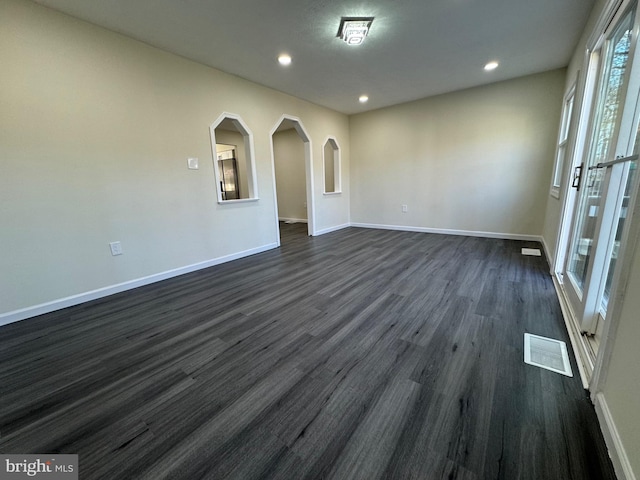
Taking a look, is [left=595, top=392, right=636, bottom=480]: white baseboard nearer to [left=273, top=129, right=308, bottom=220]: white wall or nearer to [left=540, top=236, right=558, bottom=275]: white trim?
[left=540, top=236, right=558, bottom=275]: white trim

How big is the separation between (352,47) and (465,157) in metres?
3.01

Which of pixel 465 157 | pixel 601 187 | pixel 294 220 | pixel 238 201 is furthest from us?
pixel 294 220

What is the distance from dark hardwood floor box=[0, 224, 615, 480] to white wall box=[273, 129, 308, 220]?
4.67 metres

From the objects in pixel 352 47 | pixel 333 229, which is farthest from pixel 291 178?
pixel 352 47

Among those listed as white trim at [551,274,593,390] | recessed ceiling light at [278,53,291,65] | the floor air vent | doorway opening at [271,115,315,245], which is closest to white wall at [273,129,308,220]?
doorway opening at [271,115,315,245]

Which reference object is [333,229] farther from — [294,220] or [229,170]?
[229,170]

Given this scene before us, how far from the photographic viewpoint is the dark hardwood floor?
3.44ft

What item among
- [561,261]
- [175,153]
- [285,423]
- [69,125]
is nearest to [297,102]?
[175,153]

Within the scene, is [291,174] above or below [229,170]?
below

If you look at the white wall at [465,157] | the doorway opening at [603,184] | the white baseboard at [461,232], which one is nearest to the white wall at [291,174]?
the white wall at [465,157]

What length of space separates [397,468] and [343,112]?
Result: 6.02 meters

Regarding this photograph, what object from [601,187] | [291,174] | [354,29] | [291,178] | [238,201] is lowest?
[238,201]

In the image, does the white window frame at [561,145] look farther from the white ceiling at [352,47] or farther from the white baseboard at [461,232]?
the white baseboard at [461,232]

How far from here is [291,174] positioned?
712cm
